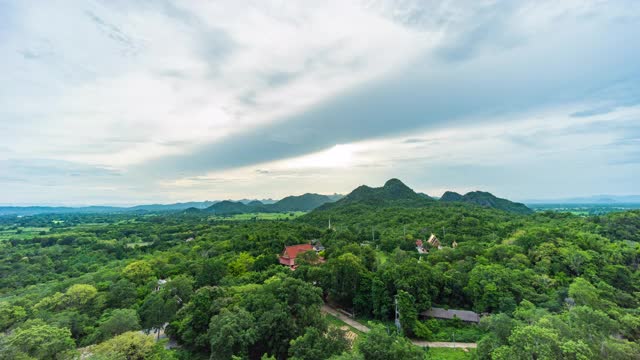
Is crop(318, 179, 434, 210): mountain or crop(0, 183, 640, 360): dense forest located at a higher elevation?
crop(318, 179, 434, 210): mountain

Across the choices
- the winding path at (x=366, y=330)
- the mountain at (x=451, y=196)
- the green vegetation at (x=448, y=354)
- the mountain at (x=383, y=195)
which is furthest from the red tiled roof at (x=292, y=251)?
the mountain at (x=451, y=196)

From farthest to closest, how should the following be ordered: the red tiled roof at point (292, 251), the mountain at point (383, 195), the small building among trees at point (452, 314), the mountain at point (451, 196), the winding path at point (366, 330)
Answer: the mountain at point (451, 196)
the mountain at point (383, 195)
the red tiled roof at point (292, 251)
the small building among trees at point (452, 314)
the winding path at point (366, 330)

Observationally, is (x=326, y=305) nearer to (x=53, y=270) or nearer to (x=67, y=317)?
(x=67, y=317)

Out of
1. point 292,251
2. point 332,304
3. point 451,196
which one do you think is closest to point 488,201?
point 451,196

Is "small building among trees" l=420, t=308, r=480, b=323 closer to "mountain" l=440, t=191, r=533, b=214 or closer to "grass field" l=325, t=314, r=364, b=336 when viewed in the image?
"grass field" l=325, t=314, r=364, b=336

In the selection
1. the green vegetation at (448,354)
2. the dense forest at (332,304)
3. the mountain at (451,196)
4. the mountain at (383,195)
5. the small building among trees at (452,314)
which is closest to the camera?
the dense forest at (332,304)

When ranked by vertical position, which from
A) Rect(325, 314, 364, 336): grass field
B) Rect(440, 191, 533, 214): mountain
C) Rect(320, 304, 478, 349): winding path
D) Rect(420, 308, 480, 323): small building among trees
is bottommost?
Rect(320, 304, 478, 349): winding path

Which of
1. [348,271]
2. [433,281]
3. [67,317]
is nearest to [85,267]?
[67,317]

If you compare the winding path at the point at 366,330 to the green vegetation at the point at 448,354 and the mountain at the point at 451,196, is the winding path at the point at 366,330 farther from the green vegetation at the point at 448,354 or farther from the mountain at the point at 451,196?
the mountain at the point at 451,196

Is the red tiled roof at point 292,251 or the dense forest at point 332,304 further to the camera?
the red tiled roof at point 292,251

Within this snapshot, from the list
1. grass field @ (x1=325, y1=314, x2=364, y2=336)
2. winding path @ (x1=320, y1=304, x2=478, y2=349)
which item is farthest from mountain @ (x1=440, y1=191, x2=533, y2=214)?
grass field @ (x1=325, y1=314, x2=364, y2=336)

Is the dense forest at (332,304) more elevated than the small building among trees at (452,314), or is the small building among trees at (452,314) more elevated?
the dense forest at (332,304)
